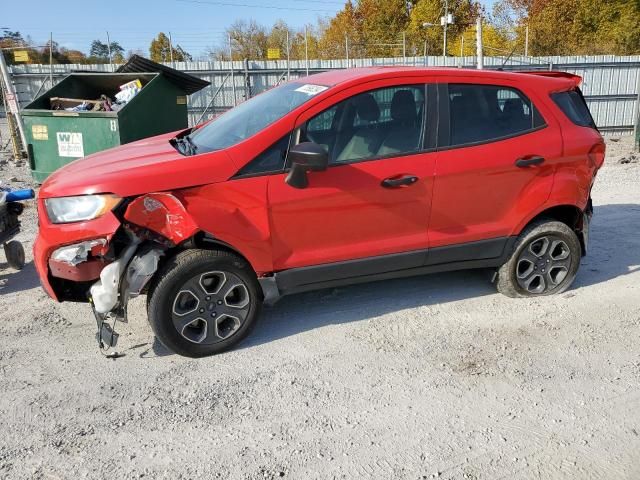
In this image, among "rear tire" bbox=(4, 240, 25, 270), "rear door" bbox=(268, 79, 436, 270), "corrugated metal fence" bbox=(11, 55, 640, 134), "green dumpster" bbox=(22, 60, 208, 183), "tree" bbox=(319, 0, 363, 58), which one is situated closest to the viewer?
"rear door" bbox=(268, 79, 436, 270)

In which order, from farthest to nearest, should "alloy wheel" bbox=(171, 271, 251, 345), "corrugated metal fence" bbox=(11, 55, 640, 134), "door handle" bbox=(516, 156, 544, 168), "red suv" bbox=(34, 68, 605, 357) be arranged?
"corrugated metal fence" bbox=(11, 55, 640, 134) < "door handle" bbox=(516, 156, 544, 168) < "alloy wheel" bbox=(171, 271, 251, 345) < "red suv" bbox=(34, 68, 605, 357)

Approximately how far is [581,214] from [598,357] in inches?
52.7

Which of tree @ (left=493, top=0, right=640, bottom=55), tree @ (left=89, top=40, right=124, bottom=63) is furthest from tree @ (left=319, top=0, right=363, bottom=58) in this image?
tree @ (left=89, top=40, right=124, bottom=63)

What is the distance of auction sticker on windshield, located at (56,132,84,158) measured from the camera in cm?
805

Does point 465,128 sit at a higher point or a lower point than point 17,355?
higher

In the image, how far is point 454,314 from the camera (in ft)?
14.1

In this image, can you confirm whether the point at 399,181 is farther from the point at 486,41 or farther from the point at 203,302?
the point at 486,41

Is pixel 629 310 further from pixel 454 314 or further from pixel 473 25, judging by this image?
pixel 473 25

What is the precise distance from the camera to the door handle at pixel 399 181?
3.79 m

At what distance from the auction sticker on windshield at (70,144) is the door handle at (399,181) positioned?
230 inches

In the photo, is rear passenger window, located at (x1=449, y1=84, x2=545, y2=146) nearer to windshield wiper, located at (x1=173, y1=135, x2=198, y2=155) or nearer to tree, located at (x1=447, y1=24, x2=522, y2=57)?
windshield wiper, located at (x1=173, y1=135, x2=198, y2=155)

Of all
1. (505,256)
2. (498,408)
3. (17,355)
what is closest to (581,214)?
(505,256)

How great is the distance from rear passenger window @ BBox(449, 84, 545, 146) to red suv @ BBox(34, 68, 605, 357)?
0.4 inches

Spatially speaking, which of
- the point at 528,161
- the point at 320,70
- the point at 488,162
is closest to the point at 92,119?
the point at 488,162
